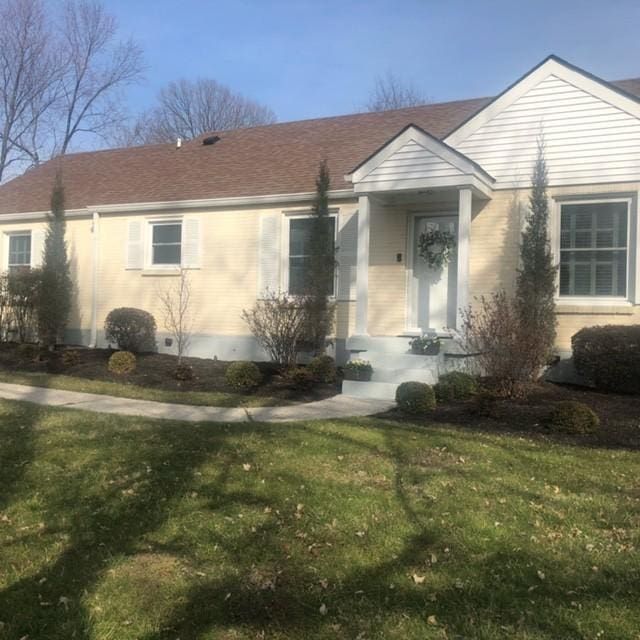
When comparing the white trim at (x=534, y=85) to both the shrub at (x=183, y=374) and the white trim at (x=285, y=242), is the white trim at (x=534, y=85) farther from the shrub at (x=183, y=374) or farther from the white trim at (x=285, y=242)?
the shrub at (x=183, y=374)

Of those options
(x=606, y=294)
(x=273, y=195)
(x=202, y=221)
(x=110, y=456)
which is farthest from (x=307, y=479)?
(x=202, y=221)

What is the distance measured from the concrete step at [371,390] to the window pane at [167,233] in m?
6.30

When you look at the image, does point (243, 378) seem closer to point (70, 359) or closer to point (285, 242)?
point (285, 242)

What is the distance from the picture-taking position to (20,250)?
16938 millimetres

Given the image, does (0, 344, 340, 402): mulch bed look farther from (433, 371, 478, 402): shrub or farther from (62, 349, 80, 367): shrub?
(433, 371, 478, 402): shrub

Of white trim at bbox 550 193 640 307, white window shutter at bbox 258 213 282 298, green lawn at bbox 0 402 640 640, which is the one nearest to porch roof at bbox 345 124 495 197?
white trim at bbox 550 193 640 307

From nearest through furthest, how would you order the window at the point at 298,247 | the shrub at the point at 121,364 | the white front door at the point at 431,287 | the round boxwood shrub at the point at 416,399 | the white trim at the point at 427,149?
the round boxwood shrub at the point at 416,399 < the white trim at the point at 427,149 < the shrub at the point at 121,364 < the white front door at the point at 431,287 < the window at the point at 298,247

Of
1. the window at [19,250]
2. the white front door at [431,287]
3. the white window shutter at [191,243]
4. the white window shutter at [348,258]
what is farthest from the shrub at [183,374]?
the window at [19,250]

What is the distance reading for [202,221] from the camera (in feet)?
45.8

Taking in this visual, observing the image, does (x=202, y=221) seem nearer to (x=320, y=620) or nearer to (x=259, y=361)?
(x=259, y=361)

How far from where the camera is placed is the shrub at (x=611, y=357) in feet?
30.2

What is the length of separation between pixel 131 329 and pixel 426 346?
20.9 ft

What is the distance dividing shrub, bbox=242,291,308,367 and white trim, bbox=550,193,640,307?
4347mm

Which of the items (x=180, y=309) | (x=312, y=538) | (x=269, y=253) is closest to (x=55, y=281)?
(x=180, y=309)
